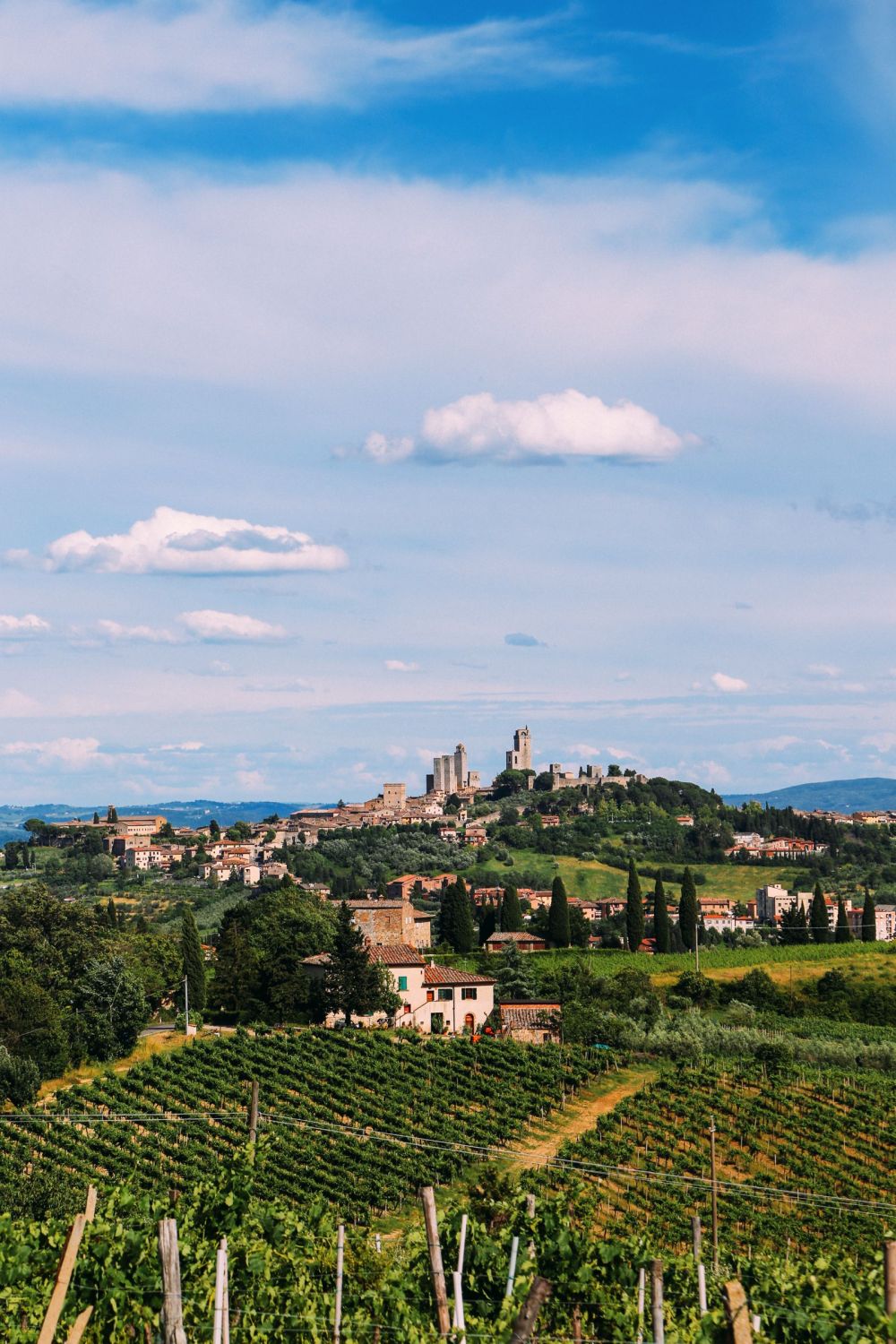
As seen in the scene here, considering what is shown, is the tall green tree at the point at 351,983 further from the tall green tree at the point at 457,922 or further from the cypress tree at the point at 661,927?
the cypress tree at the point at 661,927

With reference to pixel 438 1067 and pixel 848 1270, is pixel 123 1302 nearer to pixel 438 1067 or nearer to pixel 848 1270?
pixel 848 1270

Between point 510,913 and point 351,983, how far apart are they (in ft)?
120

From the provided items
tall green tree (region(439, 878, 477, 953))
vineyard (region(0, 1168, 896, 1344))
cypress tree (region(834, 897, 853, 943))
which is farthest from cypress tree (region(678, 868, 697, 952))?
vineyard (region(0, 1168, 896, 1344))

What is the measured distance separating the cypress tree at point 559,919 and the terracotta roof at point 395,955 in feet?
88.4

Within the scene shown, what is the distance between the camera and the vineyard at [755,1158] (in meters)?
32.6

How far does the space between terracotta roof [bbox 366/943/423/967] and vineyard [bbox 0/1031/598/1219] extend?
8.34m

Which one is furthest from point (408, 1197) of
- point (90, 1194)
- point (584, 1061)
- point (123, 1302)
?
point (90, 1194)

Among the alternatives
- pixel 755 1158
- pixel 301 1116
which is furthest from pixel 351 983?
pixel 755 1158

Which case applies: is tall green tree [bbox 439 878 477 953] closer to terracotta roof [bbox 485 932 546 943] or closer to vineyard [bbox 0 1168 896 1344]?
terracotta roof [bbox 485 932 546 943]

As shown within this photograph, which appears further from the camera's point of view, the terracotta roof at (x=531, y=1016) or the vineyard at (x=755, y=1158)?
the terracotta roof at (x=531, y=1016)

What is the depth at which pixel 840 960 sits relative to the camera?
3083 inches

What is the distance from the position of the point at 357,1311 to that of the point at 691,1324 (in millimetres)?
3805

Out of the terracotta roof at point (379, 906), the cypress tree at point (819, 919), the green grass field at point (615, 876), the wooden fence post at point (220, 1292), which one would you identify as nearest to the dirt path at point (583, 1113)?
the terracotta roof at point (379, 906)

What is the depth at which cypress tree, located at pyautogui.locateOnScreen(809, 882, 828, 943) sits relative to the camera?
86250 mm
